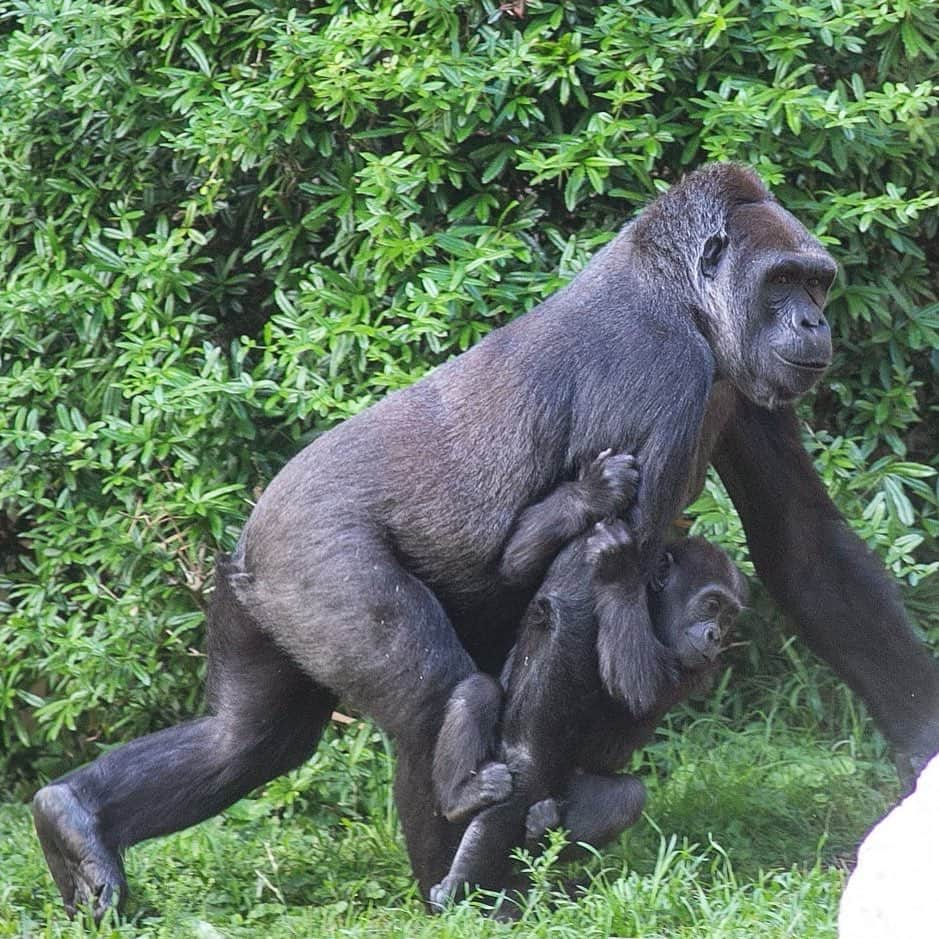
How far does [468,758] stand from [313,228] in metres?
2.24

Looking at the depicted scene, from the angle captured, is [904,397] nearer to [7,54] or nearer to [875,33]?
[875,33]

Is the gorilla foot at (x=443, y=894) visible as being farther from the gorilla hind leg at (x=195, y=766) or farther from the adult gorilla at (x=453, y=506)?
the gorilla hind leg at (x=195, y=766)

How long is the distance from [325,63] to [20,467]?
5.49 feet

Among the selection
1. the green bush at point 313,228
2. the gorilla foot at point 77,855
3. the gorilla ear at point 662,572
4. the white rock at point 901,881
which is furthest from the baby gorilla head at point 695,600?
the gorilla foot at point 77,855

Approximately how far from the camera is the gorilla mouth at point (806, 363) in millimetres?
4301

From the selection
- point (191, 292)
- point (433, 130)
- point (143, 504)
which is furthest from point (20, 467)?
point (433, 130)

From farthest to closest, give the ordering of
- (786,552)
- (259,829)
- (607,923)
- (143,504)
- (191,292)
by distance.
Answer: (191,292)
(143,504)
(259,829)
(786,552)
(607,923)

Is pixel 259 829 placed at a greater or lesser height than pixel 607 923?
lesser

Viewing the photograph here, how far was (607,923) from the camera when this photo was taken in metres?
3.69

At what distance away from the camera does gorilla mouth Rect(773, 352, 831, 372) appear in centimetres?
430

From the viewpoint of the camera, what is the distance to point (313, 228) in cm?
562

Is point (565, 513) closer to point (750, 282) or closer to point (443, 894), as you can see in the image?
point (750, 282)

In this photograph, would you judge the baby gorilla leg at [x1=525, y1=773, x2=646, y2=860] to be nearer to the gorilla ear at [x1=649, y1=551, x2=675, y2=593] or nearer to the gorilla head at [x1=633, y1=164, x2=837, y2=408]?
the gorilla ear at [x1=649, y1=551, x2=675, y2=593]

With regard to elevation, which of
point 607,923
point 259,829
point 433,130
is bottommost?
point 259,829
